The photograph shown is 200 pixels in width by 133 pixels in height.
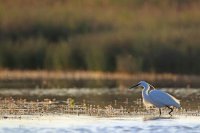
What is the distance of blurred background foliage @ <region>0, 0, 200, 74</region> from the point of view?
33312mm

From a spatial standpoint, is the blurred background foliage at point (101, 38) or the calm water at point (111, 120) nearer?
the calm water at point (111, 120)

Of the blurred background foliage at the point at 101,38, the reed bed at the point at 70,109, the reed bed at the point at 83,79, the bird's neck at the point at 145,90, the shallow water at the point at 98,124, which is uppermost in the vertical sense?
the blurred background foliage at the point at 101,38

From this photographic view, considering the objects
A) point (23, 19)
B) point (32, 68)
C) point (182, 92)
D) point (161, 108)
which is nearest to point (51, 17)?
point (23, 19)

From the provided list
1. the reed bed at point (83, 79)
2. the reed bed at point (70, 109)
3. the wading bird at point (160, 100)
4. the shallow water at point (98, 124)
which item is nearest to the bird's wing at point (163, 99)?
the wading bird at point (160, 100)

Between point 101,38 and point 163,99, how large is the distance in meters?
15.3

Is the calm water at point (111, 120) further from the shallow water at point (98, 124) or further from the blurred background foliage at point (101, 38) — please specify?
the blurred background foliage at point (101, 38)

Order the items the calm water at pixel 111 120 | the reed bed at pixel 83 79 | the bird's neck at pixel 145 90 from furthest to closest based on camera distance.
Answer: the reed bed at pixel 83 79, the bird's neck at pixel 145 90, the calm water at pixel 111 120

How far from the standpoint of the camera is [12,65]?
34969 millimetres

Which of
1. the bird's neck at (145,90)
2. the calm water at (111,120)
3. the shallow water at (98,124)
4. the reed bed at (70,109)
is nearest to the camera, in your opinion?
the shallow water at (98,124)

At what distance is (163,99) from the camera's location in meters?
19.9

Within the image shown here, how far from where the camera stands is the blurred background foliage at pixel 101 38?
109 ft

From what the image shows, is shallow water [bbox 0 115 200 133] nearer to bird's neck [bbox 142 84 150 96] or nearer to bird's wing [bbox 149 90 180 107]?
bird's wing [bbox 149 90 180 107]

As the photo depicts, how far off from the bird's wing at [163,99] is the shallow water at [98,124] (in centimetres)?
101

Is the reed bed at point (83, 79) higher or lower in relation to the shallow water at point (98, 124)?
higher
